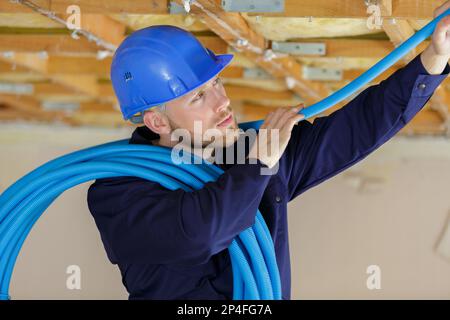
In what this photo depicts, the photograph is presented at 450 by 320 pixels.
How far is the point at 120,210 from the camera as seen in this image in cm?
195

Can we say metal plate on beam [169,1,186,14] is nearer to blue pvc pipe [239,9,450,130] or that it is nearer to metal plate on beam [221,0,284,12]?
metal plate on beam [221,0,284,12]

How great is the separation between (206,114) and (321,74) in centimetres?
206

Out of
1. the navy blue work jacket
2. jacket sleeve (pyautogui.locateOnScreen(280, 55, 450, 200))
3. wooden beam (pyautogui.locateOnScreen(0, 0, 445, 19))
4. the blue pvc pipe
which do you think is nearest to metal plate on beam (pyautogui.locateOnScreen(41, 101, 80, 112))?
wooden beam (pyautogui.locateOnScreen(0, 0, 445, 19))

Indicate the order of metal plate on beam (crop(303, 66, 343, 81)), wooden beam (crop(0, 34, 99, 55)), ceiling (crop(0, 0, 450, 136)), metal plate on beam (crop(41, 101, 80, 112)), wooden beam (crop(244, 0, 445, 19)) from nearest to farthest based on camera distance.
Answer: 1. wooden beam (crop(244, 0, 445, 19))
2. ceiling (crop(0, 0, 450, 136))
3. wooden beam (crop(0, 34, 99, 55))
4. metal plate on beam (crop(303, 66, 343, 81))
5. metal plate on beam (crop(41, 101, 80, 112))

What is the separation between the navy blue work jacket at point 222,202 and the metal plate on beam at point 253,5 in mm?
581

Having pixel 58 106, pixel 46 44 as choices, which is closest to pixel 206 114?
pixel 46 44

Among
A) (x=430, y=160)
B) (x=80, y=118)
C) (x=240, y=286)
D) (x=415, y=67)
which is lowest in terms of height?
(x=240, y=286)

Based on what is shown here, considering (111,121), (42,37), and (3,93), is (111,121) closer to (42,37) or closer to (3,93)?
(3,93)

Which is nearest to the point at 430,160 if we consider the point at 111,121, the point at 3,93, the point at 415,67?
the point at 111,121

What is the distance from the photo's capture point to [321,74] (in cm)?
399

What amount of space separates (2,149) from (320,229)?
2.43 meters

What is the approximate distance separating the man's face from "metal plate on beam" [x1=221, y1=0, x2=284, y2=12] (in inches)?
22.3

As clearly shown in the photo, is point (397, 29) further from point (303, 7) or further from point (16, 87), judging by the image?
point (16, 87)

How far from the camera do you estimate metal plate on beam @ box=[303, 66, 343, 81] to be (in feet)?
13.0
